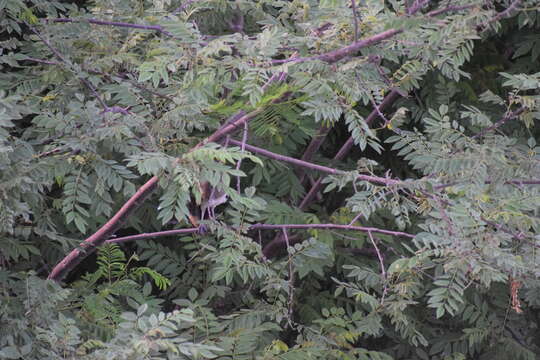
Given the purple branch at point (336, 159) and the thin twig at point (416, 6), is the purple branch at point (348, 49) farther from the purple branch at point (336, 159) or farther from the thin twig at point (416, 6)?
the purple branch at point (336, 159)

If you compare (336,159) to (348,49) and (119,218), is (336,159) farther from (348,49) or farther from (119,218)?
(348,49)

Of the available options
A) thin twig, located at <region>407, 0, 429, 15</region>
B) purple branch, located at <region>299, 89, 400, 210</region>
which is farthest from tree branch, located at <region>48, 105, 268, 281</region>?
purple branch, located at <region>299, 89, 400, 210</region>

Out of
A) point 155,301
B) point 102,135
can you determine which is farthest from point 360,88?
point 155,301

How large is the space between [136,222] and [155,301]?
0.47 metres

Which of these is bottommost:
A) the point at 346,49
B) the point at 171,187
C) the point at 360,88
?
the point at 171,187


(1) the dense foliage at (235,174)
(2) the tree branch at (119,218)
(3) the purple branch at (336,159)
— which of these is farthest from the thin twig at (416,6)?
(3) the purple branch at (336,159)

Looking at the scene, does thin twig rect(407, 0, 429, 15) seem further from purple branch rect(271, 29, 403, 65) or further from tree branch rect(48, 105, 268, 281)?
A: tree branch rect(48, 105, 268, 281)

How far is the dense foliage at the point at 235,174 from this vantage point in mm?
1957

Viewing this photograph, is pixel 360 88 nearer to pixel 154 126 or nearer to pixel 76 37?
pixel 154 126

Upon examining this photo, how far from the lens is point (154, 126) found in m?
2.25

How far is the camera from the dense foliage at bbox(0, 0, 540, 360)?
196 cm

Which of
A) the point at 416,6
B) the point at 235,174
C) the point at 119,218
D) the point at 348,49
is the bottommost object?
the point at 119,218

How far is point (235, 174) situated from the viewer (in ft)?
6.19

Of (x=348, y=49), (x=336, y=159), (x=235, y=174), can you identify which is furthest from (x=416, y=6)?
(x=336, y=159)
